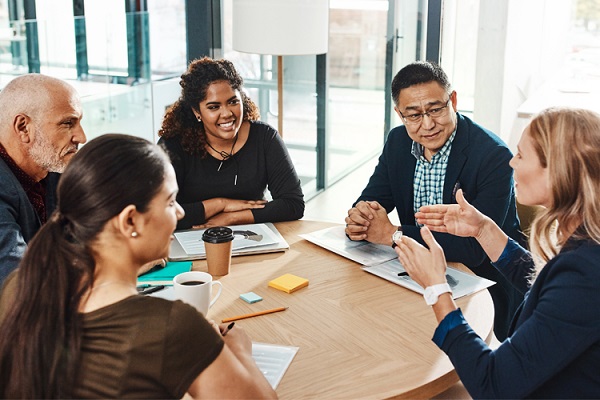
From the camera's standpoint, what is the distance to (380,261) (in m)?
2.20

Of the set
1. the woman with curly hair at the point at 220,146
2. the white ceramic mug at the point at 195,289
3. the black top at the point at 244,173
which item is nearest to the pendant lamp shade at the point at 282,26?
the woman with curly hair at the point at 220,146

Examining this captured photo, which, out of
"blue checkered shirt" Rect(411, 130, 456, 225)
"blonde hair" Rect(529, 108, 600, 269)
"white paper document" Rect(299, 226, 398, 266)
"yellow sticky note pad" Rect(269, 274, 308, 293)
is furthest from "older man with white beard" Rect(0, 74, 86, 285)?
"blonde hair" Rect(529, 108, 600, 269)

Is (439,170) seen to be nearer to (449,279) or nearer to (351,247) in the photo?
(351,247)

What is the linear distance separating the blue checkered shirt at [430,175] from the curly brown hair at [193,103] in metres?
0.85

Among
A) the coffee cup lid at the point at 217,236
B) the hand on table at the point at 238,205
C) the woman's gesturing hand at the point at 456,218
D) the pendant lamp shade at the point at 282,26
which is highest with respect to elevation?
the pendant lamp shade at the point at 282,26

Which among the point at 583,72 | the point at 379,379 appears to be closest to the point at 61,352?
the point at 379,379

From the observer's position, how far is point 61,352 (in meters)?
1.16

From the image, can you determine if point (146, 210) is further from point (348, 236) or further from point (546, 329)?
point (348, 236)

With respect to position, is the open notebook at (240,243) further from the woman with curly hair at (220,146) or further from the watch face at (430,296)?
the watch face at (430,296)

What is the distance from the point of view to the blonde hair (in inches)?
59.9

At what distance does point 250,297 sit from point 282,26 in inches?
77.6

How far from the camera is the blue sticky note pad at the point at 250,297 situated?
1922 millimetres

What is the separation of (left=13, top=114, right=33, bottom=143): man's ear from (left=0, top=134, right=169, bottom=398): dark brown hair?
101cm

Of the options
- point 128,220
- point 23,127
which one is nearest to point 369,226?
point 23,127
